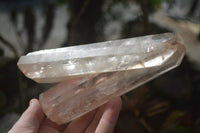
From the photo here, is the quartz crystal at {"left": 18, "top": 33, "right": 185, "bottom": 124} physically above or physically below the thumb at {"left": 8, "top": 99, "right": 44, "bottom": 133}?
above

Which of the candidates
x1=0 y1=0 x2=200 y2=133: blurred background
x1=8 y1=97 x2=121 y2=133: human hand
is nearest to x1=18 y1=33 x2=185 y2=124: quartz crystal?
x1=8 y1=97 x2=121 y2=133: human hand

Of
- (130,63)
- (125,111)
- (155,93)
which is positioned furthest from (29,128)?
(155,93)

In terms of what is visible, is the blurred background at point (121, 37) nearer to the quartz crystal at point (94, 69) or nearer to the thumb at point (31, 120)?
the thumb at point (31, 120)

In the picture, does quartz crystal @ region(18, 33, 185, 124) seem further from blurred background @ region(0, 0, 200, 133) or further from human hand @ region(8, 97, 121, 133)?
blurred background @ region(0, 0, 200, 133)

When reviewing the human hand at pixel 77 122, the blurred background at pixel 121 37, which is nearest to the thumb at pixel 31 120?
the human hand at pixel 77 122

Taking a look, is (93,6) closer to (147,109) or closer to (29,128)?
(147,109)

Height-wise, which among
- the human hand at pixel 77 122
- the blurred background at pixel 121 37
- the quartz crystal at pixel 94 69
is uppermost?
the quartz crystal at pixel 94 69

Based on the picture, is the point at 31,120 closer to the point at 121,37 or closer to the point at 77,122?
the point at 77,122
